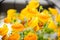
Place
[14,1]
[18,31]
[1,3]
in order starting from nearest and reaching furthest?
[18,31] → [1,3] → [14,1]

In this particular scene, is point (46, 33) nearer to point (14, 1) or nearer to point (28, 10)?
point (28, 10)

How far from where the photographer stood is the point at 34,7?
14.4 inches

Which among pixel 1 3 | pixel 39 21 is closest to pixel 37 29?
pixel 39 21

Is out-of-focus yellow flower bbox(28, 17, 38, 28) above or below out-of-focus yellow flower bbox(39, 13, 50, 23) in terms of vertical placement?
below

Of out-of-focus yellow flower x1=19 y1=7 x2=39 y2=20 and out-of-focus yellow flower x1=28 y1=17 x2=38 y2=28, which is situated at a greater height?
out-of-focus yellow flower x1=19 y1=7 x2=39 y2=20

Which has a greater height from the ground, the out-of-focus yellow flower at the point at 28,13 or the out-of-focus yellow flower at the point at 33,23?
the out-of-focus yellow flower at the point at 28,13

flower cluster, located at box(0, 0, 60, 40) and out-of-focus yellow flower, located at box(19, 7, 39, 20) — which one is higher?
out-of-focus yellow flower, located at box(19, 7, 39, 20)

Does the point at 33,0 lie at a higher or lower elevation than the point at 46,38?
higher

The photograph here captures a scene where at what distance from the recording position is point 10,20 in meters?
0.36

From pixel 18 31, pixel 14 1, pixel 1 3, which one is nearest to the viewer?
pixel 18 31

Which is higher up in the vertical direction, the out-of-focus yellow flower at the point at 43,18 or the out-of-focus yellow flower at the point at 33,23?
the out-of-focus yellow flower at the point at 43,18

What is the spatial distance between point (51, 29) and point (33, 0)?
0.35 feet

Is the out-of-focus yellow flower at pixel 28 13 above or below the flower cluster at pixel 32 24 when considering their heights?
above

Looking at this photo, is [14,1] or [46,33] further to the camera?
[14,1]
